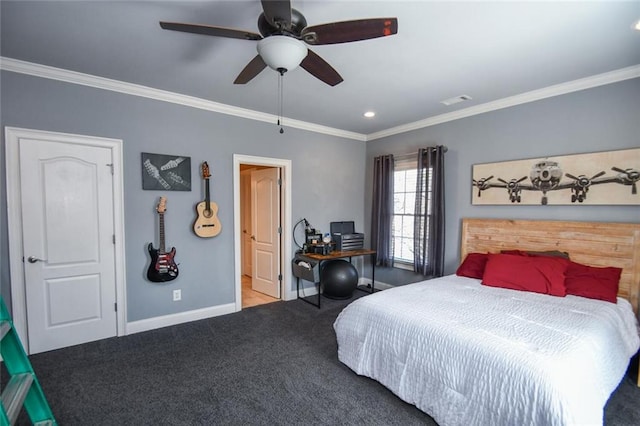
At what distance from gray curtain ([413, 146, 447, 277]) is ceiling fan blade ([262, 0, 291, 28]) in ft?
9.55

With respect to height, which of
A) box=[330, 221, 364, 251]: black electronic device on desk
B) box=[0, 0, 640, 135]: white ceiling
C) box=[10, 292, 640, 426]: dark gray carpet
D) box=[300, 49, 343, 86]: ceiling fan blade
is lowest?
box=[10, 292, 640, 426]: dark gray carpet

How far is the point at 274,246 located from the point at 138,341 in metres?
1.98

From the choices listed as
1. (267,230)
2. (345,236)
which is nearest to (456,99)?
(345,236)

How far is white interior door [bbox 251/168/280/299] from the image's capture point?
4320 mm

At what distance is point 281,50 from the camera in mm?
1639

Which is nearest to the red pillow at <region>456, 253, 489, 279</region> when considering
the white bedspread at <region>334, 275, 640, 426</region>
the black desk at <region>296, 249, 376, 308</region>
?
the white bedspread at <region>334, 275, 640, 426</region>

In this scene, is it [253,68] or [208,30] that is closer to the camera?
[208,30]

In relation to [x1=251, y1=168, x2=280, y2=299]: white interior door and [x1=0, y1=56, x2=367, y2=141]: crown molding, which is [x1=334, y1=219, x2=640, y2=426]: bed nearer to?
[x1=251, y1=168, x2=280, y2=299]: white interior door

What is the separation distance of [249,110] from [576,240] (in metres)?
3.86

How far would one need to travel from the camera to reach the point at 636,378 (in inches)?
93.7

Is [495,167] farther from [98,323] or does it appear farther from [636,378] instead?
[98,323]

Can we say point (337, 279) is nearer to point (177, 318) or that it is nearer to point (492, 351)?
point (177, 318)

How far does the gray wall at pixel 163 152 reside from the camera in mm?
2637

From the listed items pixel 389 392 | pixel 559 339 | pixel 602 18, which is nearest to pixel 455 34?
pixel 602 18
